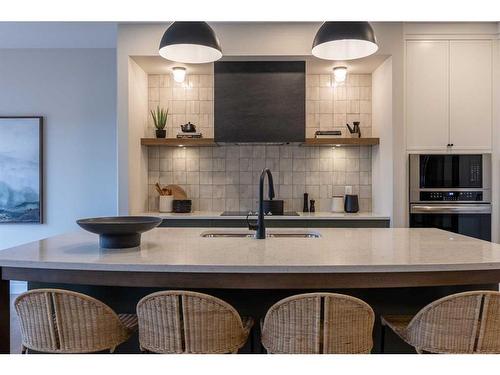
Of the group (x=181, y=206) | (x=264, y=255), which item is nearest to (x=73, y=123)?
(x=181, y=206)

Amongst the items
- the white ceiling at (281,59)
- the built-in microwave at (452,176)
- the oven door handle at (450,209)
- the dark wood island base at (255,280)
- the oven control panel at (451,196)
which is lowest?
the dark wood island base at (255,280)

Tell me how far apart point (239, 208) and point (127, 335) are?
2.65 meters

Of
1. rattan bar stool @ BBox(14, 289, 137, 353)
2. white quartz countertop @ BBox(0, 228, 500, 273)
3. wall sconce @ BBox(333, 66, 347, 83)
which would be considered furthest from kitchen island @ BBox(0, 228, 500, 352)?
wall sconce @ BBox(333, 66, 347, 83)

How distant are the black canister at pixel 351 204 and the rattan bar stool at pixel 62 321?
9.45 ft

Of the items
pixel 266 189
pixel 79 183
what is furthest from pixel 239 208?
pixel 79 183

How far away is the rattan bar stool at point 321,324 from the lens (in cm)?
135

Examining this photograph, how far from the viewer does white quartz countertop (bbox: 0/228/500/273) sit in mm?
1516

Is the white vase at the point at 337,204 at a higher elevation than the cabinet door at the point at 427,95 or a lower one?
lower

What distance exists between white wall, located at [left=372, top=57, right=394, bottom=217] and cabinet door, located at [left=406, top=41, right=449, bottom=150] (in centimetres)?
17

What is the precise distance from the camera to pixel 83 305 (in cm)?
146

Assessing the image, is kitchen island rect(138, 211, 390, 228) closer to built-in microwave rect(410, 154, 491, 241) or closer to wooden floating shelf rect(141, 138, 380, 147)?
built-in microwave rect(410, 154, 491, 241)

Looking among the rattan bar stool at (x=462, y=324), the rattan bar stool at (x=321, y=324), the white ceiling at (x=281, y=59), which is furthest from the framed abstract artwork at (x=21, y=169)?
the rattan bar stool at (x=462, y=324)

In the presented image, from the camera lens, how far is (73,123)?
171 inches

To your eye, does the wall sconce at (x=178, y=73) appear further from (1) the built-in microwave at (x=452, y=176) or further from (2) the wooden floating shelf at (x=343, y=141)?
(1) the built-in microwave at (x=452, y=176)
